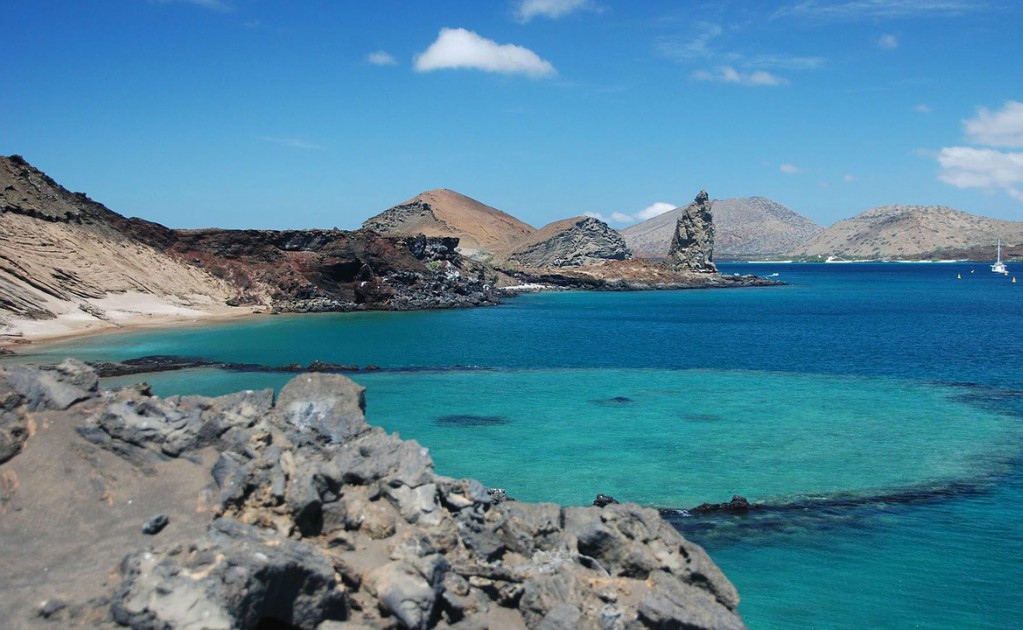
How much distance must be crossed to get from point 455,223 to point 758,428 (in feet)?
459

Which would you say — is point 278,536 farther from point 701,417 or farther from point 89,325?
point 89,325

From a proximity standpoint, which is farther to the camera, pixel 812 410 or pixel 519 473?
pixel 812 410

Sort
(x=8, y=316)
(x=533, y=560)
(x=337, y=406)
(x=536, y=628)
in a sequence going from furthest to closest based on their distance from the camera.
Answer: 1. (x=8, y=316)
2. (x=337, y=406)
3. (x=533, y=560)
4. (x=536, y=628)

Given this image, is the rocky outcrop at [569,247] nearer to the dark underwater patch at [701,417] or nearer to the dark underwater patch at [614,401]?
the dark underwater patch at [614,401]

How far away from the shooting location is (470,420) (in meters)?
28.3

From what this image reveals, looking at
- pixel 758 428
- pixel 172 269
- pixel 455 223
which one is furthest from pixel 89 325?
pixel 455 223

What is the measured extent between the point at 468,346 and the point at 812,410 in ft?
81.3

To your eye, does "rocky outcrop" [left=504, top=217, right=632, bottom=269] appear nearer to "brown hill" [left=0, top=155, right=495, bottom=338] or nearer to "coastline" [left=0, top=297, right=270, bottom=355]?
"brown hill" [left=0, top=155, right=495, bottom=338]

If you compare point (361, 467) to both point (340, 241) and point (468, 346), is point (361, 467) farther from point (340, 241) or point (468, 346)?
point (340, 241)

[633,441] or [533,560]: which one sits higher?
[533,560]

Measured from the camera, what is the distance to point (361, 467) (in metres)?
10.8

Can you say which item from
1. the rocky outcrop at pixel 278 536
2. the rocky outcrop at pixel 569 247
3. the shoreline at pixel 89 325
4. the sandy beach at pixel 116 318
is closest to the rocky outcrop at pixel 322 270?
the sandy beach at pixel 116 318

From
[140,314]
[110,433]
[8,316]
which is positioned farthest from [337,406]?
[140,314]

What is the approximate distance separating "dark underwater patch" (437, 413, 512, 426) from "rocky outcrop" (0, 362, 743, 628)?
15.7 meters
